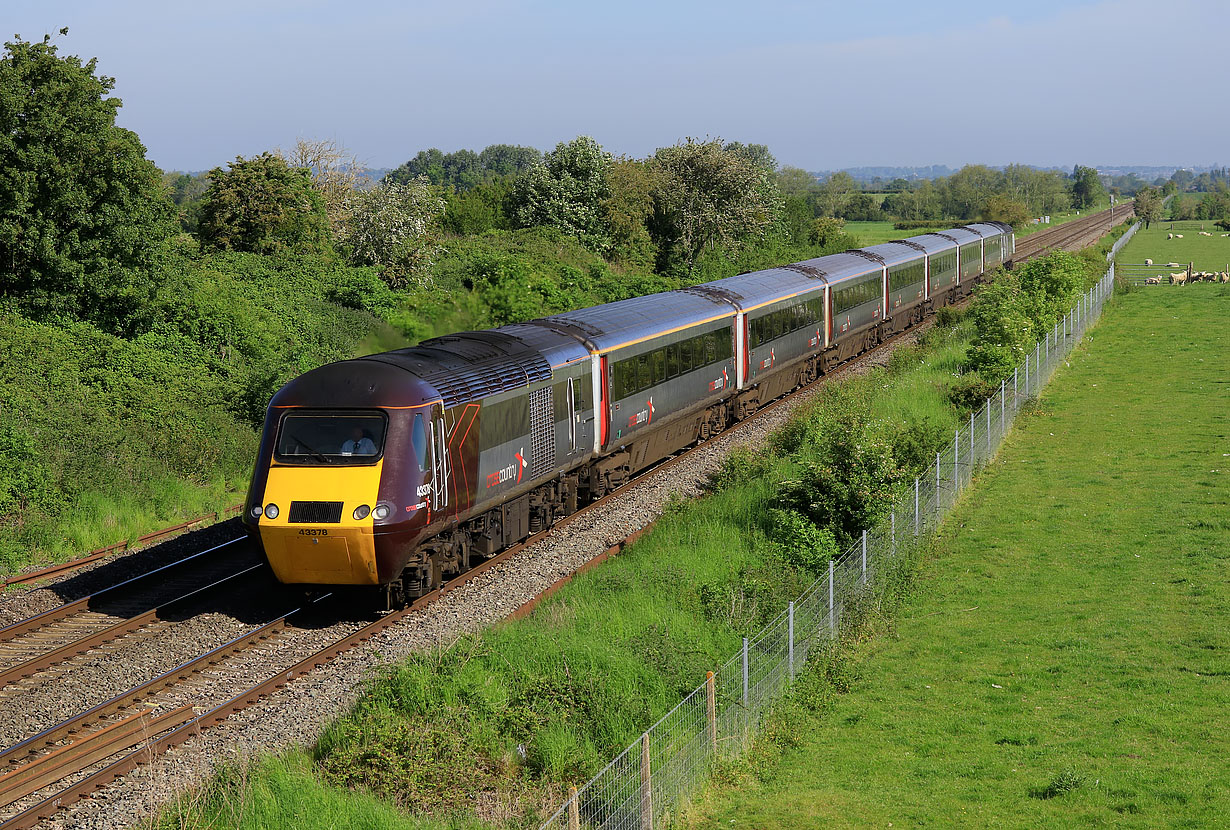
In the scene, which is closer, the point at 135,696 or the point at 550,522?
the point at 135,696

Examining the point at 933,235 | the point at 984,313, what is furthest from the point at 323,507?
the point at 933,235

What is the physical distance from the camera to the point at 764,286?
102 ft

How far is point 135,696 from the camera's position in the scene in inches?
513

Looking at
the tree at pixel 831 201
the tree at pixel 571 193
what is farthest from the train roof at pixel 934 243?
the tree at pixel 831 201

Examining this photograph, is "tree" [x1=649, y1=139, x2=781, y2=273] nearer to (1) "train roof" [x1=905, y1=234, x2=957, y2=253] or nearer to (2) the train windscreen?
(1) "train roof" [x1=905, y1=234, x2=957, y2=253]

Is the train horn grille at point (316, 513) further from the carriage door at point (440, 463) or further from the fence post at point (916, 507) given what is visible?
the fence post at point (916, 507)

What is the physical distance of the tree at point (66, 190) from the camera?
89.3 feet

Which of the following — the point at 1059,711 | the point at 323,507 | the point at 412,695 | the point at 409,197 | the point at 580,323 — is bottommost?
the point at 1059,711

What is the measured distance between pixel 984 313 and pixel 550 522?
19.2 metres

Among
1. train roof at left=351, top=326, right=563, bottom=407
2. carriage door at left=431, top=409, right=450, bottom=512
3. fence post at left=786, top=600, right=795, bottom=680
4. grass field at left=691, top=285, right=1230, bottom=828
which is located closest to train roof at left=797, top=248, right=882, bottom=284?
grass field at left=691, top=285, right=1230, bottom=828

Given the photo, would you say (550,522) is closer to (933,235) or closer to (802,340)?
(802,340)

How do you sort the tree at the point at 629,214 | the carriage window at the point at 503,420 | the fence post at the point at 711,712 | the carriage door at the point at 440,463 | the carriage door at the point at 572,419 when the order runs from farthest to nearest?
the tree at the point at 629,214
the carriage door at the point at 572,419
the carriage window at the point at 503,420
the carriage door at the point at 440,463
the fence post at the point at 711,712

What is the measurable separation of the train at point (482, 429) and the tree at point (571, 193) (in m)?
31.5

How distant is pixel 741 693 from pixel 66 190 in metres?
22.9
